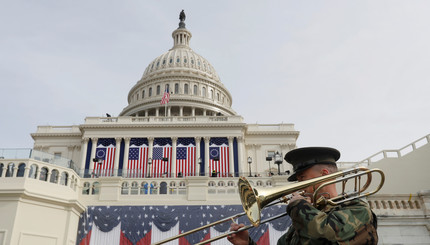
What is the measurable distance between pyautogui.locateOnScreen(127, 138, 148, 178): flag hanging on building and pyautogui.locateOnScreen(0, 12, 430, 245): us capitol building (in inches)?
4.3

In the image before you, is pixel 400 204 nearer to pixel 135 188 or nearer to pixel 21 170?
pixel 135 188

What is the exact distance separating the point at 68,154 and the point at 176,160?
1420cm

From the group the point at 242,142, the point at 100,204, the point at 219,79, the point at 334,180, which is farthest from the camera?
the point at 219,79

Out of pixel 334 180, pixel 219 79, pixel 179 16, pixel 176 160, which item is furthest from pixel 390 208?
pixel 179 16

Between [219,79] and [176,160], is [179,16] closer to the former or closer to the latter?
[219,79]

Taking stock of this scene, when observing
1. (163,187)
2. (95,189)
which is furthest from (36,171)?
(163,187)

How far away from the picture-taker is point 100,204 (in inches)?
619

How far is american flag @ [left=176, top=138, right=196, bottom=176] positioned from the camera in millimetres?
38472

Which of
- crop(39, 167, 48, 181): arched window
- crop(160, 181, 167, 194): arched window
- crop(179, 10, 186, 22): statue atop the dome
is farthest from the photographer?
crop(179, 10, 186, 22): statue atop the dome

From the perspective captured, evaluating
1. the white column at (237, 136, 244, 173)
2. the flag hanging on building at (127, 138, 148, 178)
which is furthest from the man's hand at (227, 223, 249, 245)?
the white column at (237, 136, 244, 173)

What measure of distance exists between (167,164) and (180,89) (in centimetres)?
2684

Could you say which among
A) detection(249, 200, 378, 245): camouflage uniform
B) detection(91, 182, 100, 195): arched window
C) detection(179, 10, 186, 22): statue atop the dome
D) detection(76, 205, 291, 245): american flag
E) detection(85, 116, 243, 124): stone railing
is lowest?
detection(249, 200, 378, 245): camouflage uniform

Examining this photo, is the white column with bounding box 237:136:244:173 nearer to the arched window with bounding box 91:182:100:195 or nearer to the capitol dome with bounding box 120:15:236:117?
the capitol dome with bounding box 120:15:236:117

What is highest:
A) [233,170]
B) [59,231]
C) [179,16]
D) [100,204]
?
[179,16]
